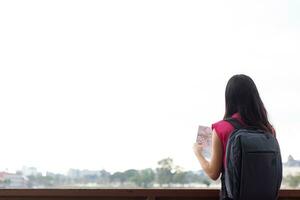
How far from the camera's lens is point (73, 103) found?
254cm

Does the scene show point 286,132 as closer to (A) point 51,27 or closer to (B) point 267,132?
(B) point 267,132

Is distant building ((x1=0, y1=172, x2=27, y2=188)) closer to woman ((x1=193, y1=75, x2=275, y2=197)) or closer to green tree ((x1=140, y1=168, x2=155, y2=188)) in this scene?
green tree ((x1=140, y1=168, x2=155, y2=188))

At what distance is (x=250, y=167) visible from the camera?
1.87 meters

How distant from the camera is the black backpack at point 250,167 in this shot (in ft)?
6.12

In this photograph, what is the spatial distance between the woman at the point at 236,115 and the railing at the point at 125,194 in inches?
9.7

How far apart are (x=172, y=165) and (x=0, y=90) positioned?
1.03 m

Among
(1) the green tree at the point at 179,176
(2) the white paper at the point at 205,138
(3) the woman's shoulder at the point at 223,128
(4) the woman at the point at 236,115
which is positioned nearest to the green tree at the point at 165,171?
(1) the green tree at the point at 179,176

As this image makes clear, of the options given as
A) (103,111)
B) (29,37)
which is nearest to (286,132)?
(103,111)

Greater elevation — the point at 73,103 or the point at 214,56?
the point at 214,56

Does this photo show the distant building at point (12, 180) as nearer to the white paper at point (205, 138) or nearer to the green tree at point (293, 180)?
the white paper at point (205, 138)

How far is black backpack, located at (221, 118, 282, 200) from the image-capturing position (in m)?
1.87

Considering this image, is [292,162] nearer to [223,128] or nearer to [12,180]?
[223,128]

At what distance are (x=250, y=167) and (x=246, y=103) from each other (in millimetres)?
290

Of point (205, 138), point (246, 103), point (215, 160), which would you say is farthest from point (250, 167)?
point (205, 138)
